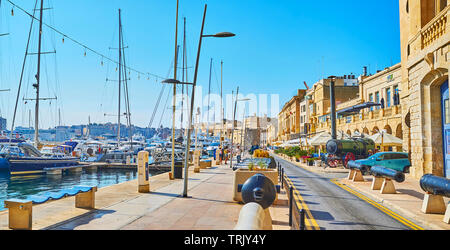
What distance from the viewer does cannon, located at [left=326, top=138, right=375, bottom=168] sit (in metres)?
28.7

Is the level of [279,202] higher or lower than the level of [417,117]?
lower

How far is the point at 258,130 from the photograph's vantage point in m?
164

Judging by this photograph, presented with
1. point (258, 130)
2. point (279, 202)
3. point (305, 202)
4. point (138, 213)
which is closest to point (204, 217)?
→ point (138, 213)

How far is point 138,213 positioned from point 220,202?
3.38m

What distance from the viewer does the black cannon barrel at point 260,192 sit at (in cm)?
801

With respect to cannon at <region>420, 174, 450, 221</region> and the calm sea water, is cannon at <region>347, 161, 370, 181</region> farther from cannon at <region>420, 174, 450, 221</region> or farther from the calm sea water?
the calm sea water

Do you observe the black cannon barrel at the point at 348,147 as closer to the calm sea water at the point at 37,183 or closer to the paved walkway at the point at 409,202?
the paved walkway at the point at 409,202

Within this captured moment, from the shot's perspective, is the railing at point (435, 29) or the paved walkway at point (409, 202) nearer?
the paved walkway at point (409, 202)

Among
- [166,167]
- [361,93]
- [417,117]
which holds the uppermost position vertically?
[361,93]

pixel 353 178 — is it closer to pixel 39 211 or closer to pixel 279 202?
pixel 279 202

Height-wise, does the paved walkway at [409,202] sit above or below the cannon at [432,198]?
below

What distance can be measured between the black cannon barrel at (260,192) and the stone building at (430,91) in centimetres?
1190

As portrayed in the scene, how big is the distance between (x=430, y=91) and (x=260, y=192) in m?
14.3

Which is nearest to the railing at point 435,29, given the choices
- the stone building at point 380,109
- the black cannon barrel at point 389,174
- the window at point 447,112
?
the window at point 447,112
